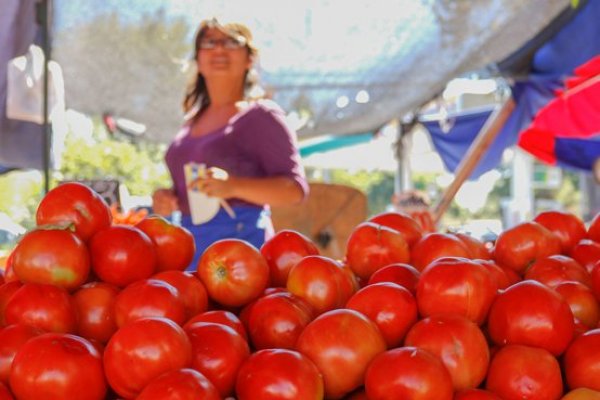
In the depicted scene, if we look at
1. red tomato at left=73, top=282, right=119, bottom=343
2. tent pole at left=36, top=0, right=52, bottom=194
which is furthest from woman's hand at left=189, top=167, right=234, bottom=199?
red tomato at left=73, top=282, right=119, bottom=343

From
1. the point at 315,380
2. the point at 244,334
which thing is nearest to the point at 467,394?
the point at 315,380

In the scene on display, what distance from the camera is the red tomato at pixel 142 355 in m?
0.89

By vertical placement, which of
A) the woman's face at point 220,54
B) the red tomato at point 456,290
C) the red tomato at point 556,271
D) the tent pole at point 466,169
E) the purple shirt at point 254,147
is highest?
the woman's face at point 220,54

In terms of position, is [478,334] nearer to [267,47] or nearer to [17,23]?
[17,23]

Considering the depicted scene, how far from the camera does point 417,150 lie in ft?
40.1

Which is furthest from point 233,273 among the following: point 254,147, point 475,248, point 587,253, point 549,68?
point 549,68

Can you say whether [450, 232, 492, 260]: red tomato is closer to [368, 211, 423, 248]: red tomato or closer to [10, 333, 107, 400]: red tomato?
[368, 211, 423, 248]: red tomato

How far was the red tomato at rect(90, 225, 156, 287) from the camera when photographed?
1.12 meters

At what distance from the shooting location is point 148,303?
1.02 meters

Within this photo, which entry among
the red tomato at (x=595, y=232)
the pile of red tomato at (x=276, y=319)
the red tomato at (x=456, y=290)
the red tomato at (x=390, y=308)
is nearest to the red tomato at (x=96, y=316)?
the pile of red tomato at (x=276, y=319)

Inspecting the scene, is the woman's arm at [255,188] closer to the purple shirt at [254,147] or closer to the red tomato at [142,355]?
the purple shirt at [254,147]

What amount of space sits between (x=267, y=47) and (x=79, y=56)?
3.67 feet

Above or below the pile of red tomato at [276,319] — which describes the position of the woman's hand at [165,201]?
below

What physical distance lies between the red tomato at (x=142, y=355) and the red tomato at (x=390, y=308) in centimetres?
Result: 29
